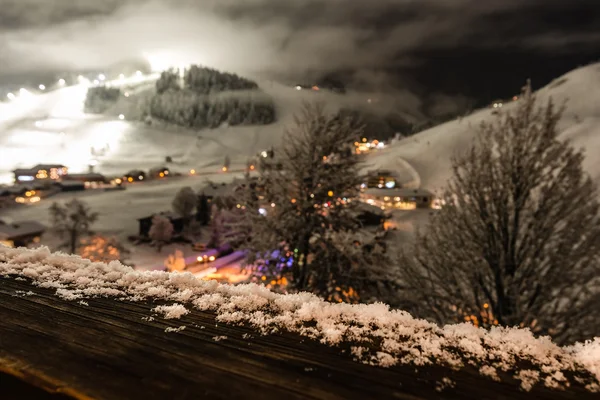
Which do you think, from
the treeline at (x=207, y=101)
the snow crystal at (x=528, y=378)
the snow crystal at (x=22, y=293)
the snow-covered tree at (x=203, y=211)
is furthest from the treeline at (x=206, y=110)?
the snow crystal at (x=528, y=378)

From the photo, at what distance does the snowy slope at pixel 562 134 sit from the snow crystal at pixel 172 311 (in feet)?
189

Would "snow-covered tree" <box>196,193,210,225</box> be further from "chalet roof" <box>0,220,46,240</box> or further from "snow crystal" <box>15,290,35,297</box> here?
"snow crystal" <box>15,290,35,297</box>

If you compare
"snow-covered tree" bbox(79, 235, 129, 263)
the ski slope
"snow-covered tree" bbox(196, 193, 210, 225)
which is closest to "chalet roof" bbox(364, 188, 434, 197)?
"snow-covered tree" bbox(196, 193, 210, 225)

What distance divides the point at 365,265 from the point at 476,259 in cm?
351

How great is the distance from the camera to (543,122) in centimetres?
734

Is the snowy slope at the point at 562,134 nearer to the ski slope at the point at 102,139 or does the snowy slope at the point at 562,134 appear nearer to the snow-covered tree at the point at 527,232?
the ski slope at the point at 102,139

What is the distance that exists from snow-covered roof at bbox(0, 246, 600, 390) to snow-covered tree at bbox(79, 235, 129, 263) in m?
29.4

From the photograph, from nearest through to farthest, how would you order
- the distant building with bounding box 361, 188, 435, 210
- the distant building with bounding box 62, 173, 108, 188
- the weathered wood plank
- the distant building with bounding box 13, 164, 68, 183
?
the weathered wood plank, the distant building with bounding box 361, 188, 435, 210, the distant building with bounding box 62, 173, 108, 188, the distant building with bounding box 13, 164, 68, 183

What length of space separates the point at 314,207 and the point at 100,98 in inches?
6733

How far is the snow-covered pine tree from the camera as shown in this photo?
427 inches

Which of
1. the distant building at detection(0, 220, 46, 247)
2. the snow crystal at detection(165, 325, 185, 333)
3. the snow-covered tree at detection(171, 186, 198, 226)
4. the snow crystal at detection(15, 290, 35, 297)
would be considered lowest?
the distant building at detection(0, 220, 46, 247)

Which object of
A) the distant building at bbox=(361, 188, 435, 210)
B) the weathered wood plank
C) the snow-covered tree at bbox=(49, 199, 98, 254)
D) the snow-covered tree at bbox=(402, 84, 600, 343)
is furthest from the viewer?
the distant building at bbox=(361, 188, 435, 210)

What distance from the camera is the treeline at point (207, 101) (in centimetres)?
15125

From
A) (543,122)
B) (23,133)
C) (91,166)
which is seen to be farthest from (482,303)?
(23,133)
